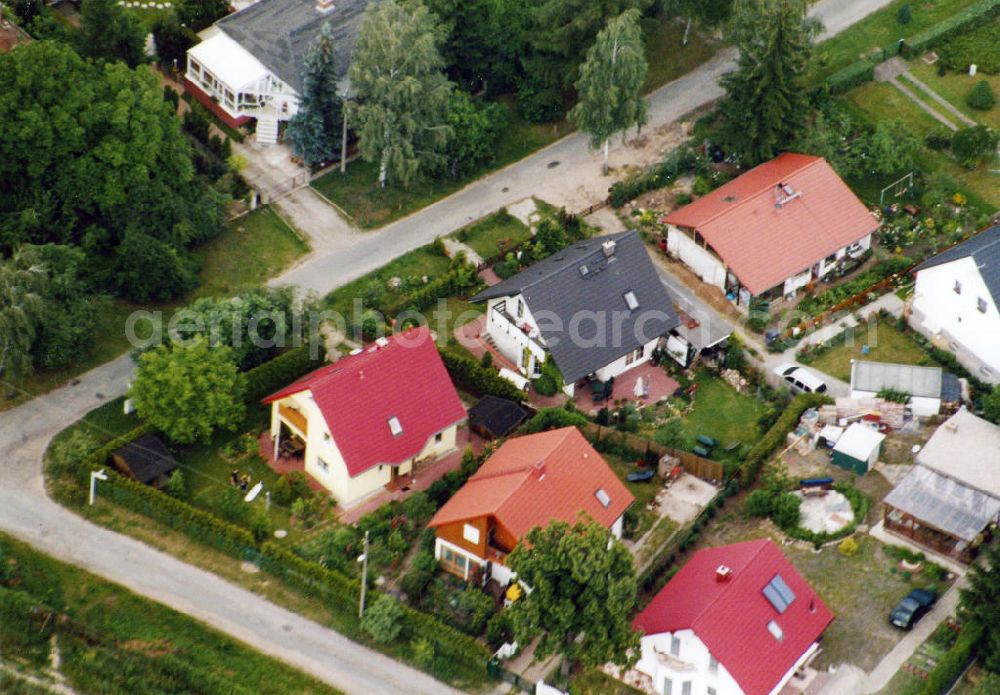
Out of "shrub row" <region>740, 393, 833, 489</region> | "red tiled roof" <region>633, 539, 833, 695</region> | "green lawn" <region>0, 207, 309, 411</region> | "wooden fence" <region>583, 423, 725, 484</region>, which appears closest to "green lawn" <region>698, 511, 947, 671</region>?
"red tiled roof" <region>633, 539, 833, 695</region>

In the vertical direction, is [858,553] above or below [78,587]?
below

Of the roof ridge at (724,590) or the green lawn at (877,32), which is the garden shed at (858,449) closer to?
the roof ridge at (724,590)

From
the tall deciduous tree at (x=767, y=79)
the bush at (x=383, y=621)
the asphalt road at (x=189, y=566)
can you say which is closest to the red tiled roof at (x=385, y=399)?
the bush at (x=383, y=621)

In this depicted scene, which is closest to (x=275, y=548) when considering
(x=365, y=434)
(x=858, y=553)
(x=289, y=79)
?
(x=365, y=434)

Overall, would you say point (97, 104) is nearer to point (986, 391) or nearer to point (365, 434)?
point (365, 434)

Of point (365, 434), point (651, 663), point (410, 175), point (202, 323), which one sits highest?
point (410, 175)

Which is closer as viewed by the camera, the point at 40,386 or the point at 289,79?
the point at 40,386

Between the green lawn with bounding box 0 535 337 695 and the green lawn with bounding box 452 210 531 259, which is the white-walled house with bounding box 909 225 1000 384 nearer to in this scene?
the green lawn with bounding box 452 210 531 259
